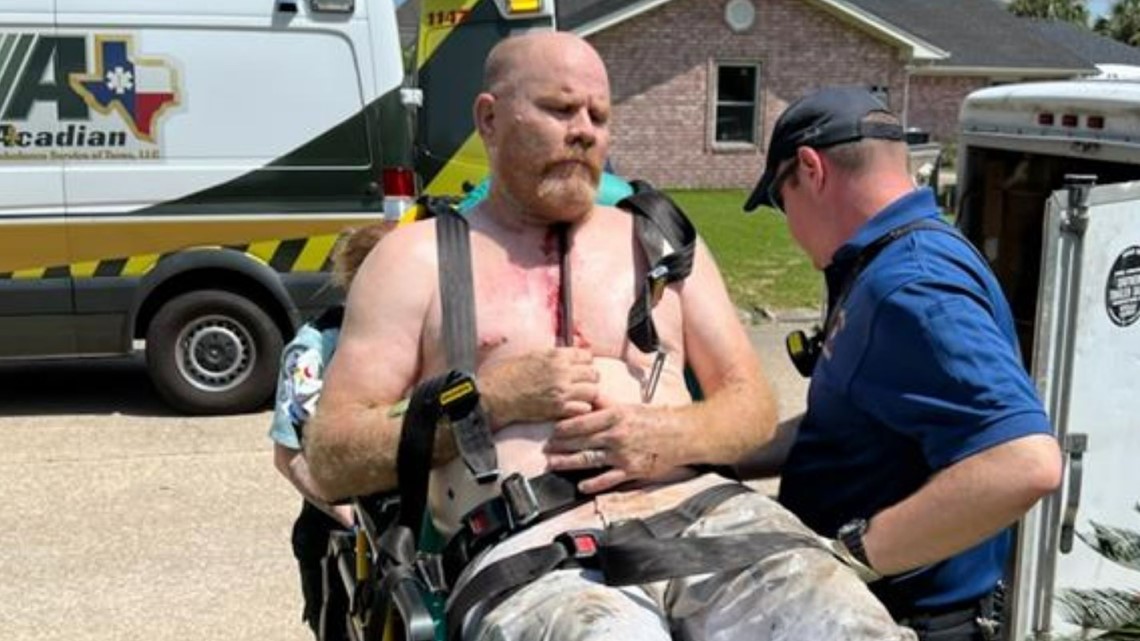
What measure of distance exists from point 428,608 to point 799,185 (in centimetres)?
107

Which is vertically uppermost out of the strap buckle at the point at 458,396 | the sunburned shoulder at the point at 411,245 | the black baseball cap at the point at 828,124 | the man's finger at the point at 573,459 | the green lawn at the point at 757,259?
the black baseball cap at the point at 828,124

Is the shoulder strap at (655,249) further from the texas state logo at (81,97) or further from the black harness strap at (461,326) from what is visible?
the texas state logo at (81,97)

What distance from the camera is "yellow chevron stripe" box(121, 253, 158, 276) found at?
7.41 meters

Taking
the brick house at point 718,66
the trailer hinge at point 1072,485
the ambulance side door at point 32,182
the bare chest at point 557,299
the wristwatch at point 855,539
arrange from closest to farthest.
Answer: the wristwatch at point 855,539
the bare chest at point 557,299
the trailer hinge at point 1072,485
the ambulance side door at point 32,182
the brick house at point 718,66

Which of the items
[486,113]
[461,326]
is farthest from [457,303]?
[486,113]

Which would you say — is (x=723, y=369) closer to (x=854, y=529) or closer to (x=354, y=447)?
(x=854, y=529)

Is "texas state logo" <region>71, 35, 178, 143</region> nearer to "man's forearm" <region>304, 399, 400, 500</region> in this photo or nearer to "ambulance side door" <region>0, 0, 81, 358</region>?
"ambulance side door" <region>0, 0, 81, 358</region>

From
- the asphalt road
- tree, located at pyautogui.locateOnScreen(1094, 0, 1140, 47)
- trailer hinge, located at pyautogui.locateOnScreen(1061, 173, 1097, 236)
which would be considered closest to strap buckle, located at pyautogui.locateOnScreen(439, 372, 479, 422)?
trailer hinge, located at pyautogui.locateOnScreen(1061, 173, 1097, 236)

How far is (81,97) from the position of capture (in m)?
A: 7.23

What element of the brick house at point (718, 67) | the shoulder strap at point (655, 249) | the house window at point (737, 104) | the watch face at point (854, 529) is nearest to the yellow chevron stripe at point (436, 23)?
the shoulder strap at point (655, 249)

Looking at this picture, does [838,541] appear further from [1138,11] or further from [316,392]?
[1138,11]

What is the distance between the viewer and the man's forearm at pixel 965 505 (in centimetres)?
205

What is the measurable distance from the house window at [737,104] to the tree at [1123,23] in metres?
32.1

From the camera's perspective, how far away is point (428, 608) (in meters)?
2.22
